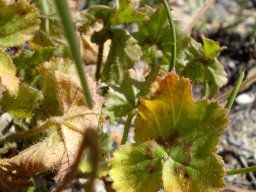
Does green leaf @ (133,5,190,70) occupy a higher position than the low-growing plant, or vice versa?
green leaf @ (133,5,190,70)

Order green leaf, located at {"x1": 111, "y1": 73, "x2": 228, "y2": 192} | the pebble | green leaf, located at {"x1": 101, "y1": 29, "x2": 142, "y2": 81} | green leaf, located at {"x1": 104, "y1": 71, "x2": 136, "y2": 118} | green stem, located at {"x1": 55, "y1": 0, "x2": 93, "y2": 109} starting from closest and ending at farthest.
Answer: green stem, located at {"x1": 55, "y1": 0, "x2": 93, "y2": 109}, green leaf, located at {"x1": 111, "y1": 73, "x2": 228, "y2": 192}, green leaf, located at {"x1": 104, "y1": 71, "x2": 136, "y2": 118}, green leaf, located at {"x1": 101, "y1": 29, "x2": 142, "y2": 81}, the pebble

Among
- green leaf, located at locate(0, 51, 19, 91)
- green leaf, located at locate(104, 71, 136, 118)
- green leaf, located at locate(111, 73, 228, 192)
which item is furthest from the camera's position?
green leaf, located at locate(104, 71, 136, 118)

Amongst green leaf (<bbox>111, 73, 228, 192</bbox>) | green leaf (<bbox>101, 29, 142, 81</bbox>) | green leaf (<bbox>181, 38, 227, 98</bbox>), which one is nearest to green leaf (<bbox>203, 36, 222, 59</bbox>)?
green leaf (<bbox>181, 38, 227, 98</bbox>)

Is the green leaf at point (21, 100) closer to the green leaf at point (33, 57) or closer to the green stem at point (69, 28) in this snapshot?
the green leaf at point (33, 57)

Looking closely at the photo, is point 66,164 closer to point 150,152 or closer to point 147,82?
point 150,152

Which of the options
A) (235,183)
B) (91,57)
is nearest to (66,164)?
(91,57)

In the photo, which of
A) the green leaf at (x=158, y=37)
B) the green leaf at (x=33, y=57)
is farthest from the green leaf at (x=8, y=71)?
the green leaf at (x=158, y=37)

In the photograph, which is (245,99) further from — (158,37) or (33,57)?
(33,57)

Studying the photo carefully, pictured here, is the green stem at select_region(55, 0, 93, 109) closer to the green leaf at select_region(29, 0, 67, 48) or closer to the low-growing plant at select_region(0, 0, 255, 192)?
the low-growing plant at select_region(0, 0, 255, 192)
